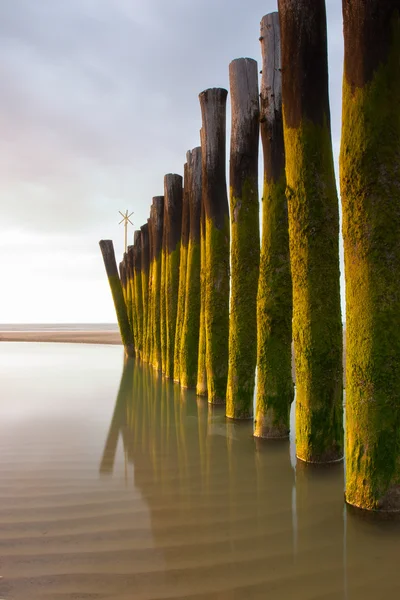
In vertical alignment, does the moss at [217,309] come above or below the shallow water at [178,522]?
above

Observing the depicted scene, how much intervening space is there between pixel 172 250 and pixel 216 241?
330cm

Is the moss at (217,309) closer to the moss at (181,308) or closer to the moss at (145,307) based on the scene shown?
the moss at (181,308)

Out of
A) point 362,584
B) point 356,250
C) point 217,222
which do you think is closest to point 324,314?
point 356,250

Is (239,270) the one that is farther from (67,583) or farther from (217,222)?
(67,583)

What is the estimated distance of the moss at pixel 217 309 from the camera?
7102 mm

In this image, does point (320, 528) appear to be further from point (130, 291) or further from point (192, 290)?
point (130, 291)

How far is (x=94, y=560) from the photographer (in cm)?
262

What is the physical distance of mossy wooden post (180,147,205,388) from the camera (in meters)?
8.53

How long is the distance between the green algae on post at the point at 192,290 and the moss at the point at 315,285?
4.38 m

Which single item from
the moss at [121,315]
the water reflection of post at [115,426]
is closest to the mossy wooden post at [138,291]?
the moss at [121,315]

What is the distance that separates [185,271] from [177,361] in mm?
1598

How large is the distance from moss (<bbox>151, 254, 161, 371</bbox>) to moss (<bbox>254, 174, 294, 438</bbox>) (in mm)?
7287

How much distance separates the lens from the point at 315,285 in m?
4.10

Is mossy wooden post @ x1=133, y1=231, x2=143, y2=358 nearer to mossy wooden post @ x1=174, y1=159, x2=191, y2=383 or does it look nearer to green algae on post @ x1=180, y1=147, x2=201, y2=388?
mossy wooden post @ x1=174, y1=159, x2=191, y2=383
